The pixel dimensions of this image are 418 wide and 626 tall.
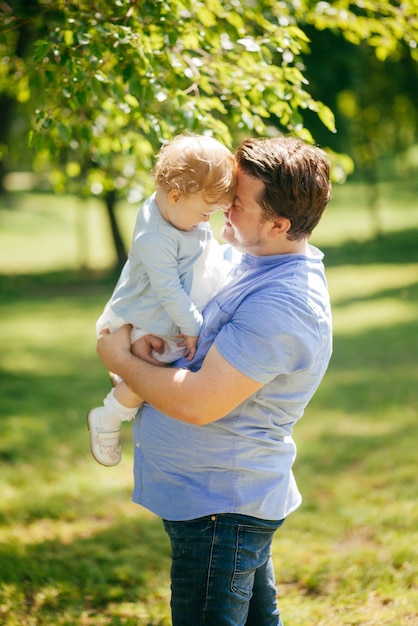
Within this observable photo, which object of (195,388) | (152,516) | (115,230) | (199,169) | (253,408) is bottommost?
(115,230)

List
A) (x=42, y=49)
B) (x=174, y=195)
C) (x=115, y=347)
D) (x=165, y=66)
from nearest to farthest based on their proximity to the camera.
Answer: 1. (x=174, y=195)
2. (x=115, y=347)
3. (x=42, y=49)
4. (x=165, y=66)

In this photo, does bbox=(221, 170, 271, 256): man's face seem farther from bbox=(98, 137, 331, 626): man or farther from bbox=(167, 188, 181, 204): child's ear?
bbox=(167, 188, 181, 204): child's ear

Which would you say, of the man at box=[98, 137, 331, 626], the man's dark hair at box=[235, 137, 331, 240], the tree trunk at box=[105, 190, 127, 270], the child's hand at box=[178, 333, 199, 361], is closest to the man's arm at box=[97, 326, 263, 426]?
the man at box=[98, 137, 331, 626]

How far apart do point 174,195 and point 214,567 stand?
115cm

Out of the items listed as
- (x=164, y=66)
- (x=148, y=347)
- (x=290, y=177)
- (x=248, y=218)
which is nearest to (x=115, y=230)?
(x=164, y=66)

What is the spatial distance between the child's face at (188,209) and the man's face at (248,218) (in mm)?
67

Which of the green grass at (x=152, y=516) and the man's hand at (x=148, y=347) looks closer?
the man's hand at (x=148, y=347)

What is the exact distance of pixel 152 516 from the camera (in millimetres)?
5312

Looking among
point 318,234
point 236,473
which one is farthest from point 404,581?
point 318,234

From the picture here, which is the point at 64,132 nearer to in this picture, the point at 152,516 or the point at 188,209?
the point at 188,209

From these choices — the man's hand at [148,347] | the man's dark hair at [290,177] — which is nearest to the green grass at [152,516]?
the man's hand at [148,347]

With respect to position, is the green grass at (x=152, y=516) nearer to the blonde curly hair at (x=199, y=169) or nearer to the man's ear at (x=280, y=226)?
the man's ear at (x=280, y=226)

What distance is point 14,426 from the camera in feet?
24.2

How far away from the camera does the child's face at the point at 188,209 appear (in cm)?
244
